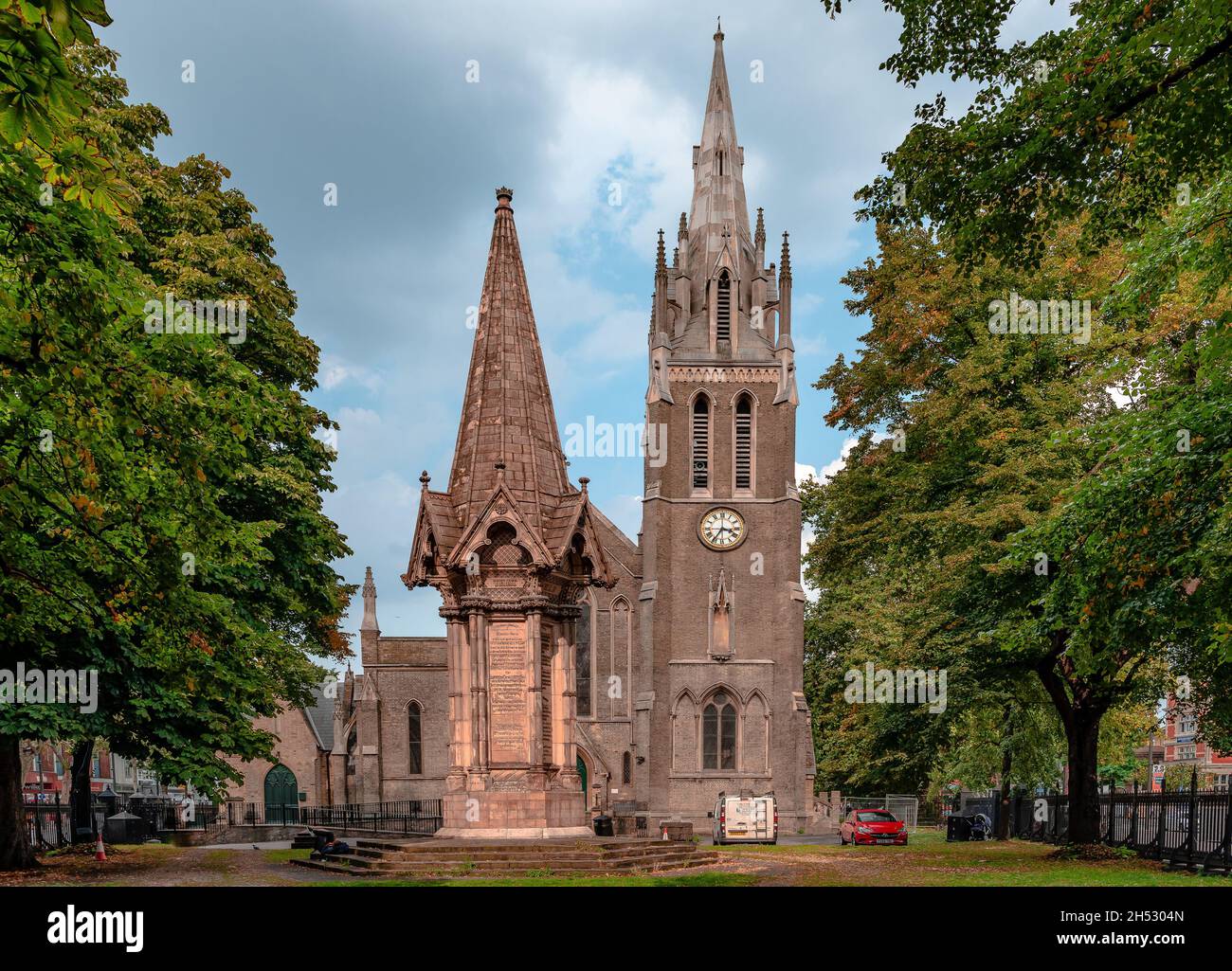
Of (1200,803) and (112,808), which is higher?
(1200,803)

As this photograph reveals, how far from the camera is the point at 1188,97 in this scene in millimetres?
11430

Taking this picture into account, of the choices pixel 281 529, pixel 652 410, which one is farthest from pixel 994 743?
pixel 281 529

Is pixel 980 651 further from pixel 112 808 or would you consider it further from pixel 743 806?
pixel 112 808

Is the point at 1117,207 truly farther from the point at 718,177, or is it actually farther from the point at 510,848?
the point at 718,177

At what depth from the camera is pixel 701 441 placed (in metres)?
48.8

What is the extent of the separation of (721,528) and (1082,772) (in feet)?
81.1

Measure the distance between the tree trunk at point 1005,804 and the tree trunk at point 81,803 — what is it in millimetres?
26228

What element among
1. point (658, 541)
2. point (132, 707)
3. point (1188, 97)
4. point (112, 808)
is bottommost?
point (112, 808)

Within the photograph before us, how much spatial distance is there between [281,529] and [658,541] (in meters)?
25.2

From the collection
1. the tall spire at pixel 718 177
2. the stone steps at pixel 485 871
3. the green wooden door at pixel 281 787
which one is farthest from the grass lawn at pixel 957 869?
the green wooden door at pixel 281 787

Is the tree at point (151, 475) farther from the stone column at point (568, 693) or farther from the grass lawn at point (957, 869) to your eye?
the grass lawn at point (957, 869)

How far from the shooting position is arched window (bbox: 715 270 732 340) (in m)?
49.7

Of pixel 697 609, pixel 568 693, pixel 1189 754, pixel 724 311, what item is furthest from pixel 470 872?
pixel 1189 754

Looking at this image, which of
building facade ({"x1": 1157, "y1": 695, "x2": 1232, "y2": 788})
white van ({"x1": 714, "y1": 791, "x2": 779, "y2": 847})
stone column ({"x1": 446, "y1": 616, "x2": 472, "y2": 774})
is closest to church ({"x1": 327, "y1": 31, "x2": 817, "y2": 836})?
white van ({"x1": 714, "y1": 791, "x2": 779, "y2": 847})
